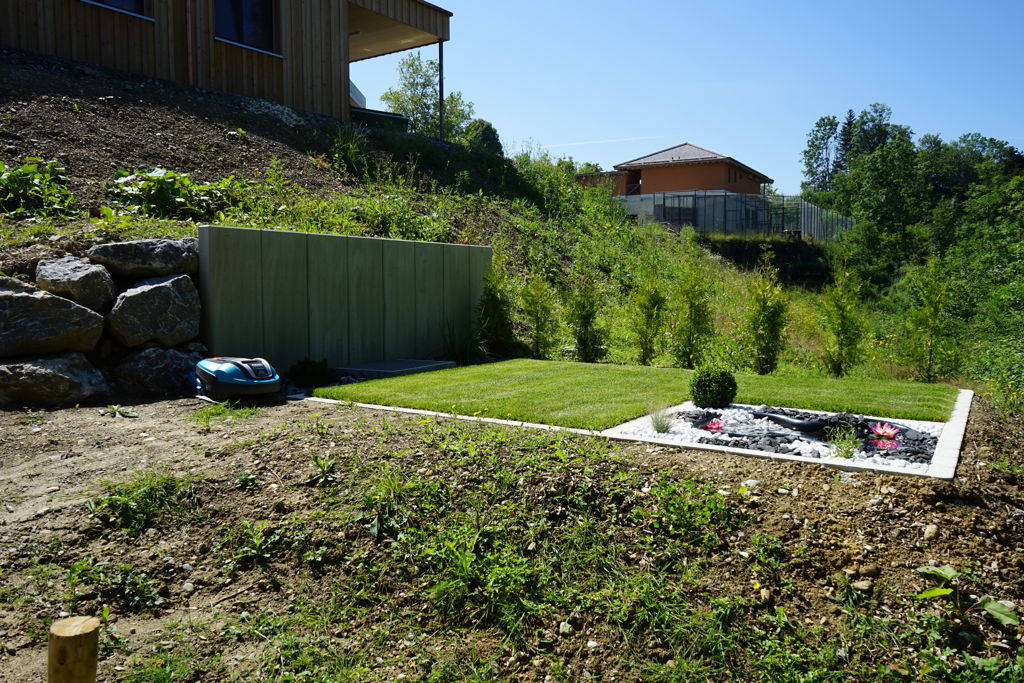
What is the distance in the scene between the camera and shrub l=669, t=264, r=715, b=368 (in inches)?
337

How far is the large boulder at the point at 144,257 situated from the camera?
632 centimetres

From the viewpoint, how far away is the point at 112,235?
674 centimetres

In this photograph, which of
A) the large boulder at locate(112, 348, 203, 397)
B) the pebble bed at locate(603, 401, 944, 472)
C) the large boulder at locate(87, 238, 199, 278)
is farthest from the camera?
the large boulder at locate(87, 238, 199, 278)

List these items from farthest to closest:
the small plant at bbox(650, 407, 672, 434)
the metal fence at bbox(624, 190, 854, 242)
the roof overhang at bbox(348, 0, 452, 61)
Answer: the metal fence at bbox(624, 190, 854, 242), the roof overhang at bbox(348, 0, 452, 61), the small plant at bbox(650, 407, 672, 434)

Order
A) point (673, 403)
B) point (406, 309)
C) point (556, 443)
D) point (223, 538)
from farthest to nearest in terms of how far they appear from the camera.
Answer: point (406, 309), point (673, 403), point (556, 443), point (223, 538)

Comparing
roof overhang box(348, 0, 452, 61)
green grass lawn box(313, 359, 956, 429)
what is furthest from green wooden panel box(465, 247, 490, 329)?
roof overhang box(348, 0, 452, 61)

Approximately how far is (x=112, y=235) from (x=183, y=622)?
194 inches

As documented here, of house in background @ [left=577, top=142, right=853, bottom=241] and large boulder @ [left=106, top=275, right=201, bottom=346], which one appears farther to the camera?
house in background @ [left=577, top=142, right=853, bottom=241]

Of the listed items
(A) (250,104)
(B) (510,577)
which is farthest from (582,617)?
Result: (A) (250,104)

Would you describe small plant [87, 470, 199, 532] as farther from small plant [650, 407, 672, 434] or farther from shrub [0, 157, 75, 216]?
shrub [0, 157, 75, 216]

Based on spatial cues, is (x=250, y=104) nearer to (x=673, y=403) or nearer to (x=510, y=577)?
(x=673, y=403)

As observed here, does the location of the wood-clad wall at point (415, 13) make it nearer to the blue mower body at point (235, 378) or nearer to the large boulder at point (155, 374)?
the large boulder at point (155, 374)

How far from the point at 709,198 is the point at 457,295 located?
19028 mm

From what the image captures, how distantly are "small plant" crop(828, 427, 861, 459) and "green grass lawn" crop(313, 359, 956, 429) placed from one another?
97 centimetres
